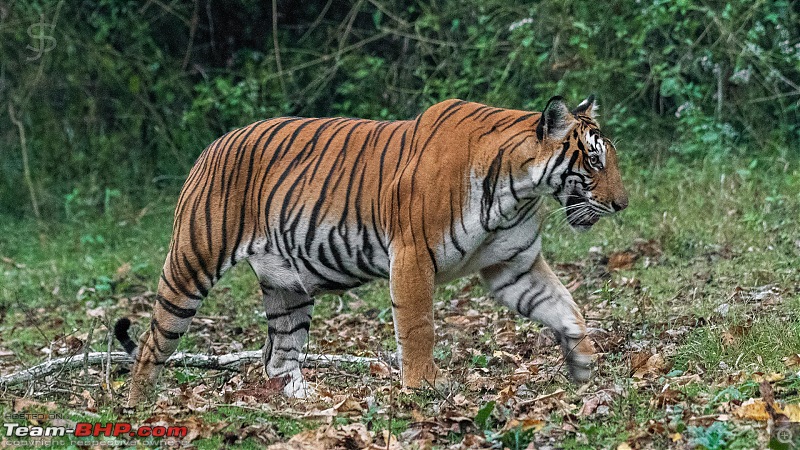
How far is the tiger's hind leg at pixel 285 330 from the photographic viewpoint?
6.04 meters

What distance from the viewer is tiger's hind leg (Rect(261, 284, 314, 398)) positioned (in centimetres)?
604

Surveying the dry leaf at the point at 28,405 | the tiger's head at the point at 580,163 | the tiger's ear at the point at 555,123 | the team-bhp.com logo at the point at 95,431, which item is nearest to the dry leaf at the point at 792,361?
the tiger's head at the point at 580,163

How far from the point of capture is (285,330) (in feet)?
20.1

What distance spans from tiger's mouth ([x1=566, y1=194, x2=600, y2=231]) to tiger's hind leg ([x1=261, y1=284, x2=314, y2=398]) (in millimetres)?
1537

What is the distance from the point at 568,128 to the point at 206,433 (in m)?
2.14

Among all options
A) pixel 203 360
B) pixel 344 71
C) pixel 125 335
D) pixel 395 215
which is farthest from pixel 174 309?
pixel 344 71

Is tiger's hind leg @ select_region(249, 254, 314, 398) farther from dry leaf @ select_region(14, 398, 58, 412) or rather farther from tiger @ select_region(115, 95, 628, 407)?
dry leaf @ select_region(14, 398, 58, 412)

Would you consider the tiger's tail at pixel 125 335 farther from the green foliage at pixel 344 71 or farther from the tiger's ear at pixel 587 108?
Result: the green foliage at pixel 344 71

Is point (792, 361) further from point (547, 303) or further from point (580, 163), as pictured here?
point (580, 163)

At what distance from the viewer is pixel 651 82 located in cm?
1086

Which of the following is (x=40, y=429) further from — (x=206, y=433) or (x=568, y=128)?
(x=568, y=128)

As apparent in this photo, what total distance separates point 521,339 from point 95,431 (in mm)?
2857

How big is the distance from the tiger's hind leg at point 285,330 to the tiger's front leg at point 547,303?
1.12 meters

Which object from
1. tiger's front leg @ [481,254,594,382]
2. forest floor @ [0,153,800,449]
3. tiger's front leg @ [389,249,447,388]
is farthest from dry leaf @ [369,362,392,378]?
tiger's front leg @ [481,254,594,382]
